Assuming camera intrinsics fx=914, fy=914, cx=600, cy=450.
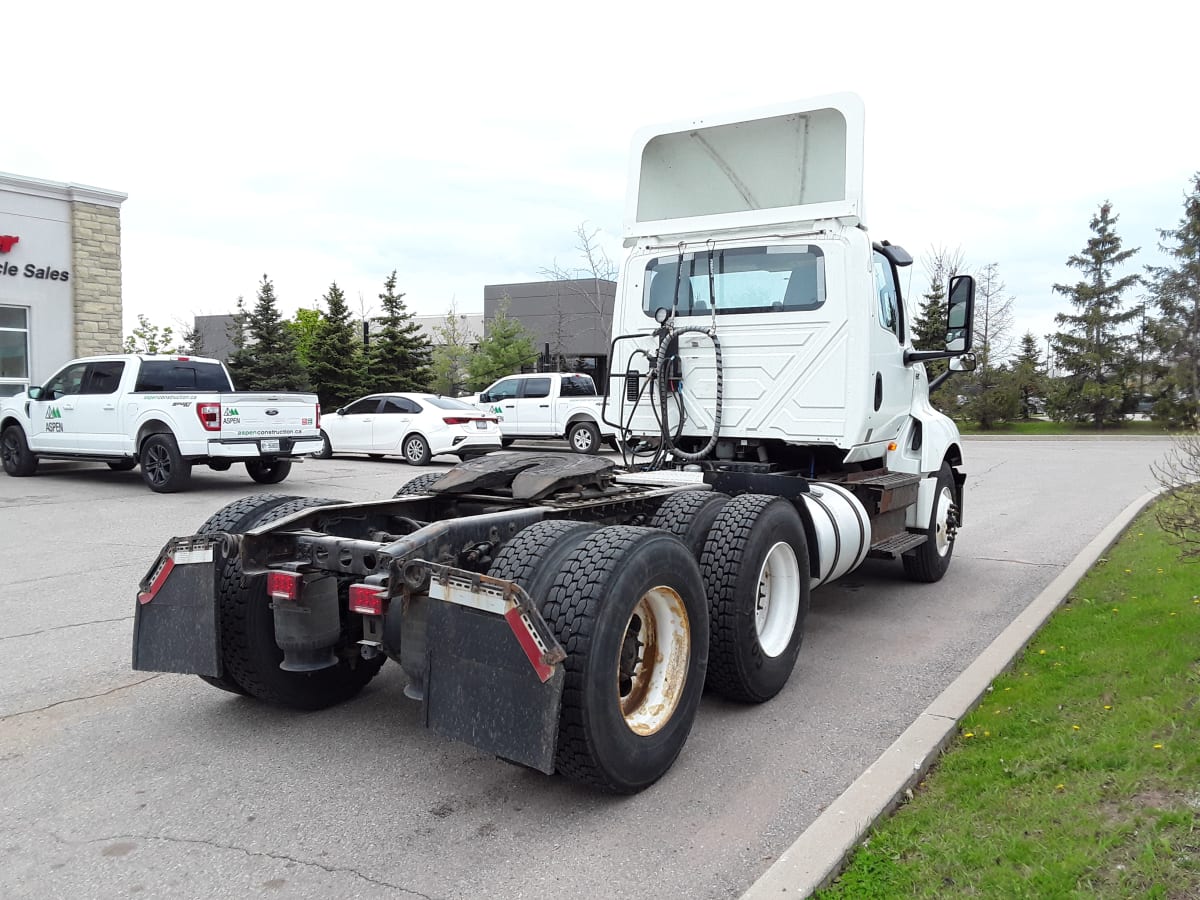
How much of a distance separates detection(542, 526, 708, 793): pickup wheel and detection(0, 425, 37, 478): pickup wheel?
15.0m

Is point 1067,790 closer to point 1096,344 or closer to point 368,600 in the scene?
point 368,600

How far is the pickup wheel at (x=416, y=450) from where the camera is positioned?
59.8 ft

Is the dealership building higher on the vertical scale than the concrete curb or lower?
higher

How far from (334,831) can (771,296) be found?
14.8 feet

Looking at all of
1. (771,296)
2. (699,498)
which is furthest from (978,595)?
(699,498)

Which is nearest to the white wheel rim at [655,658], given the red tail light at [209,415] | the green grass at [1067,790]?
the green grass at [1067,790]

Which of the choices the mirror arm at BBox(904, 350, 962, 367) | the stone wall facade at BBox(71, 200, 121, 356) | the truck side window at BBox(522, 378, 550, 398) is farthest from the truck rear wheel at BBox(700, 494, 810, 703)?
the stone wall facade at BBox(71, 200, 121, 356)

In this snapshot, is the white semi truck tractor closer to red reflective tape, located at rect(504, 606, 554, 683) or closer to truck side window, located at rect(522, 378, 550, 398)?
red reflective tape, located at rect(504, 606, 554, 683)

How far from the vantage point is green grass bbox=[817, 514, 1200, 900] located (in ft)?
9.46

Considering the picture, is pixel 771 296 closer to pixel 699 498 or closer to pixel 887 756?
pixel 699 498

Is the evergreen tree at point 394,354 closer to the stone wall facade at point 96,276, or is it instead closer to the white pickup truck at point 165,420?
the stone wall facade at point 96,276

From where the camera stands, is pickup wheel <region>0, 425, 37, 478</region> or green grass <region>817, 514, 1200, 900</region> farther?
pickup wheel <region>0, 425, 37, 478</region>

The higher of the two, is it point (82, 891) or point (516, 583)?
point (516, 583)

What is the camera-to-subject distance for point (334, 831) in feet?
11.1
